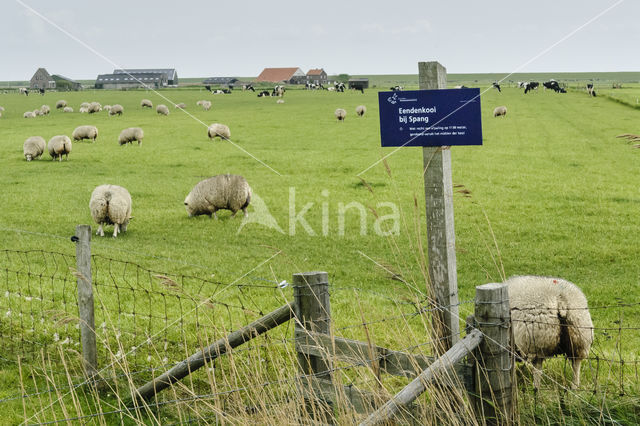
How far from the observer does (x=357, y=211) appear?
1933 cm

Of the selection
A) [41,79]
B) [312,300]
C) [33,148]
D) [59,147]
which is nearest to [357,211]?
[312,300]

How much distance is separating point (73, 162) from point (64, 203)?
9.85 metres

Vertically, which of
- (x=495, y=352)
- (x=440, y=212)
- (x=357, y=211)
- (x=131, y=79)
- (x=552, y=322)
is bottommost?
(x=357, y=211)

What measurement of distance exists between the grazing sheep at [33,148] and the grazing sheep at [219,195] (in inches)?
642

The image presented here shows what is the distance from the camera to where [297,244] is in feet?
50.9

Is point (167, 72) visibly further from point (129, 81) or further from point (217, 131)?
point (217, 131)

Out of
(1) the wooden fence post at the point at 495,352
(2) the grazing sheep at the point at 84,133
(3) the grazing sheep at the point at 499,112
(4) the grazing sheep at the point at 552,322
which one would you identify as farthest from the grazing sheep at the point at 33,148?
(3) the grazing sheep at the point at 499,112

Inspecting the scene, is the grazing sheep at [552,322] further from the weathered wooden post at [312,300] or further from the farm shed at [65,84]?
the farm shed at [65,84]

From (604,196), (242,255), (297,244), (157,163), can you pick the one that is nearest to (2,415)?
(242,255)

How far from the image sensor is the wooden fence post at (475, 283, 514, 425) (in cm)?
430

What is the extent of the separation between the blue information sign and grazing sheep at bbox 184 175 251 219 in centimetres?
1224

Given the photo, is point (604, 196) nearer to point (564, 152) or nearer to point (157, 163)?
point (564, 152)

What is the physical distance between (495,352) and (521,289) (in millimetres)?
2642

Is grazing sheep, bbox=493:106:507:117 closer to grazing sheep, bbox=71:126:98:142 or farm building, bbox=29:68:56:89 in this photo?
grazing sheep, bbox=71:126:98:142
